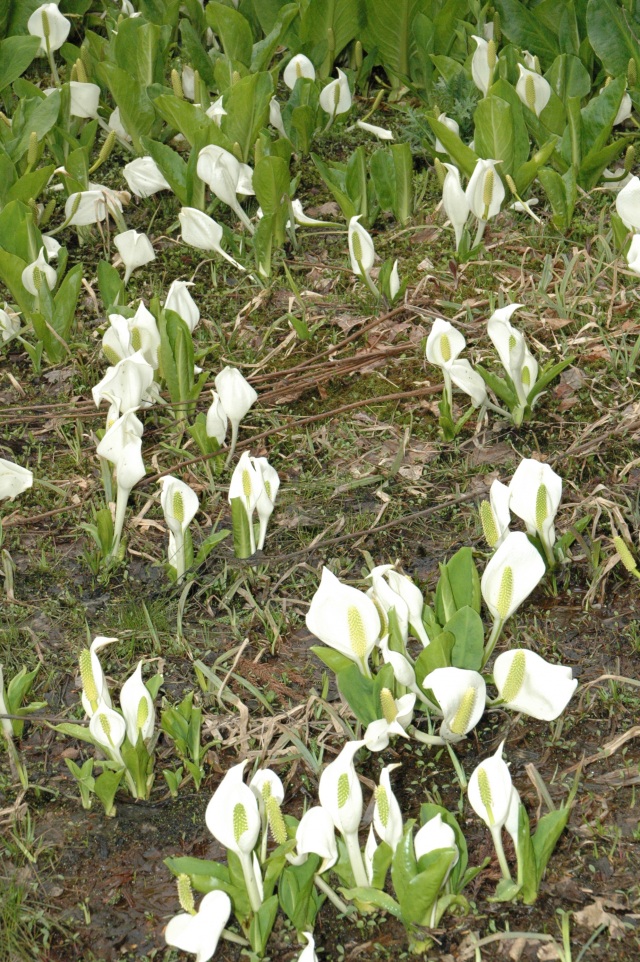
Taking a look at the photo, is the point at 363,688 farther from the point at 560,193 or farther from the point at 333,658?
the point at 560,193

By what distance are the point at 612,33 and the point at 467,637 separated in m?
2.13

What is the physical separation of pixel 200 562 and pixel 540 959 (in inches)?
38.9

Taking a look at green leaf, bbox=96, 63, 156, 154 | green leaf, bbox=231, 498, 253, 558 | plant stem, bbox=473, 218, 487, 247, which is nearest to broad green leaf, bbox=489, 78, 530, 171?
plant stem, bbox=473, 218, 487, 247

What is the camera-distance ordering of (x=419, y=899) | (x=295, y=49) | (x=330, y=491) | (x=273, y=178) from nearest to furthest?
(x=419, y=899)
(x=330, y=491)
(x=273, y=178)
(x=295, y=49)

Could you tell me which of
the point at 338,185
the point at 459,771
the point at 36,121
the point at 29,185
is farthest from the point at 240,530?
the point at 36,121

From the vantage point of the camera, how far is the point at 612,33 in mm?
3107

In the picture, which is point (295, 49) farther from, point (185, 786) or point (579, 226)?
point (185, 786)

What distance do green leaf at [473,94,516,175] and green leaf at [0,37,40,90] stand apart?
4.96 ft

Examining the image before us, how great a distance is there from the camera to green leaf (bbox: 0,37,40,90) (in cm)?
343

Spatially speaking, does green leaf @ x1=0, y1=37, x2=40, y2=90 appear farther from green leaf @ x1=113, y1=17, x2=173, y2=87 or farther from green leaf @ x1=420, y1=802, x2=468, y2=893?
green leaf @ x1=420, y1=802, x2=468, y2=893

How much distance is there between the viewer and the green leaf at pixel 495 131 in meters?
2.72

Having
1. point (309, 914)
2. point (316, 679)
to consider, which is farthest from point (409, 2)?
point (309, 914)

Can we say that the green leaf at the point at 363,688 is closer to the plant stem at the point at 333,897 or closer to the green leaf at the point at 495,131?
the plant stem at the point at 333,897

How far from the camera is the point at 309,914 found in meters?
1.49
